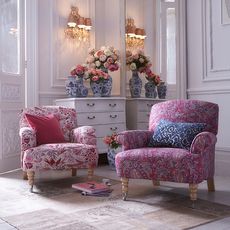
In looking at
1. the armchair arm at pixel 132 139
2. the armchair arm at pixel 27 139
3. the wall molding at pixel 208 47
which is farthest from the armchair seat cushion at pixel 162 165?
the wall molding at pixel 208 47

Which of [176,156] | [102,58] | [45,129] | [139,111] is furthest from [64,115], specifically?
[176,156]

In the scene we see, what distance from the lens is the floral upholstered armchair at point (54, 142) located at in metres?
3.35

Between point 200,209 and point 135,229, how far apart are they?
658mm

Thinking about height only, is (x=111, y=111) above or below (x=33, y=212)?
above

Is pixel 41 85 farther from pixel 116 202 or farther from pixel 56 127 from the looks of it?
pixel 116 202

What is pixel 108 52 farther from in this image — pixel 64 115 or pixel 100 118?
pixel 64 115

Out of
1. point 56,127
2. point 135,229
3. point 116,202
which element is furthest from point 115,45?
point 135,229

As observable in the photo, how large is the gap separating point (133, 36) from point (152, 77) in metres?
0.69

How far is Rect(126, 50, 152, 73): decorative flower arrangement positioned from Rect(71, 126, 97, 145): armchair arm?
5.24ft

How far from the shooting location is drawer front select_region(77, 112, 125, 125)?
4.56 metres

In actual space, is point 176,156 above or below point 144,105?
below

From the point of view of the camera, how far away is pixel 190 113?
333 cm

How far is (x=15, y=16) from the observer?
15.0 ft

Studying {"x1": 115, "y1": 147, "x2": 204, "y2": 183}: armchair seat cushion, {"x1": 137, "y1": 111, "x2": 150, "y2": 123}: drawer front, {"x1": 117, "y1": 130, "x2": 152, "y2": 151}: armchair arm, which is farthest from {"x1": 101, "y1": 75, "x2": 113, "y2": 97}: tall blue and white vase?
{"x1": 115, "y1": 147, "x2": 204, "y2": 183}: armchair seat cushion
